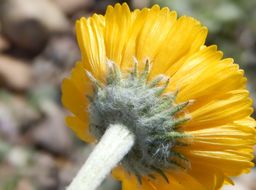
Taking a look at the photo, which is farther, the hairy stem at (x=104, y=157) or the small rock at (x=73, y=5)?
the small rock at (x=73, y=5)

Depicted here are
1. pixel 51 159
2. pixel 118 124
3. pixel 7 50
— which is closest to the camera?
pixel 118 124

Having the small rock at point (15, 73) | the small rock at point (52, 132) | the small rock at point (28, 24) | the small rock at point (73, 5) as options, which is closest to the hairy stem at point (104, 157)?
the small rock at point (52, 132)

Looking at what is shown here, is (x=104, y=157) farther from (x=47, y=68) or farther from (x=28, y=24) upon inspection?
(x=28, y=24)

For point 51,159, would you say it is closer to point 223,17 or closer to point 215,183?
point 223,17

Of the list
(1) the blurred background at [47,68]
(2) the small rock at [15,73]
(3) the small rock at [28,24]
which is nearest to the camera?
(1) the blurred background at [47,68]

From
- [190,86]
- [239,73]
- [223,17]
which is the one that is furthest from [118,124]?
[223,17]

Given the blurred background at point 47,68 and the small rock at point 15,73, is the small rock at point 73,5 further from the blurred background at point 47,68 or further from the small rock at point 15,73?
the small rock at point 15,73

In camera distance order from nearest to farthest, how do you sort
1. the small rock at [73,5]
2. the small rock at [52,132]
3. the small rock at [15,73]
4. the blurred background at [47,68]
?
the blurred background at [47,68] → the small rock at [52,132] → the small rock at [15,73] → the small rock at [73,5]
